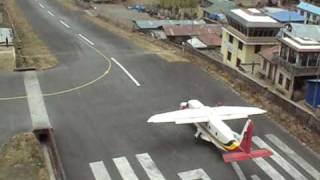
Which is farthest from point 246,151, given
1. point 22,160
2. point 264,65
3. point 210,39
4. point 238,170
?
point 210,39

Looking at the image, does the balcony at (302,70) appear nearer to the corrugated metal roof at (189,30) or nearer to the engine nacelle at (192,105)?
the engine nacelle at (192,105)

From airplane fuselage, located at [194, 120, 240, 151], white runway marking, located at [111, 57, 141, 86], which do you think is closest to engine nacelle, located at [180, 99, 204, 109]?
airplane fuselage, located at [194, 120, 240, 151]

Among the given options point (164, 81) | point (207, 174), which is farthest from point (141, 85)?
point (207, 174)

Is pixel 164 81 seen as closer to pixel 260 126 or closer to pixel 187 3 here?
pixel 260 126

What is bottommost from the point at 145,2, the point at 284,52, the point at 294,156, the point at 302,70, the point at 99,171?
the point at 145,2

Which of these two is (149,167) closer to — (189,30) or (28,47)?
(28,47)

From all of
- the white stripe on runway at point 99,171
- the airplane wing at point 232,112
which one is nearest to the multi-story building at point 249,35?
the airplane wing at point 232,112

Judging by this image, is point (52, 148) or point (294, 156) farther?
point (294, 156)

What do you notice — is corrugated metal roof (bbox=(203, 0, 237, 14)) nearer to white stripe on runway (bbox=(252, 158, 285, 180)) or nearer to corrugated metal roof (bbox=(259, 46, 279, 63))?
corrugated metal roof (bbox=(259, 46, 279, 63))
